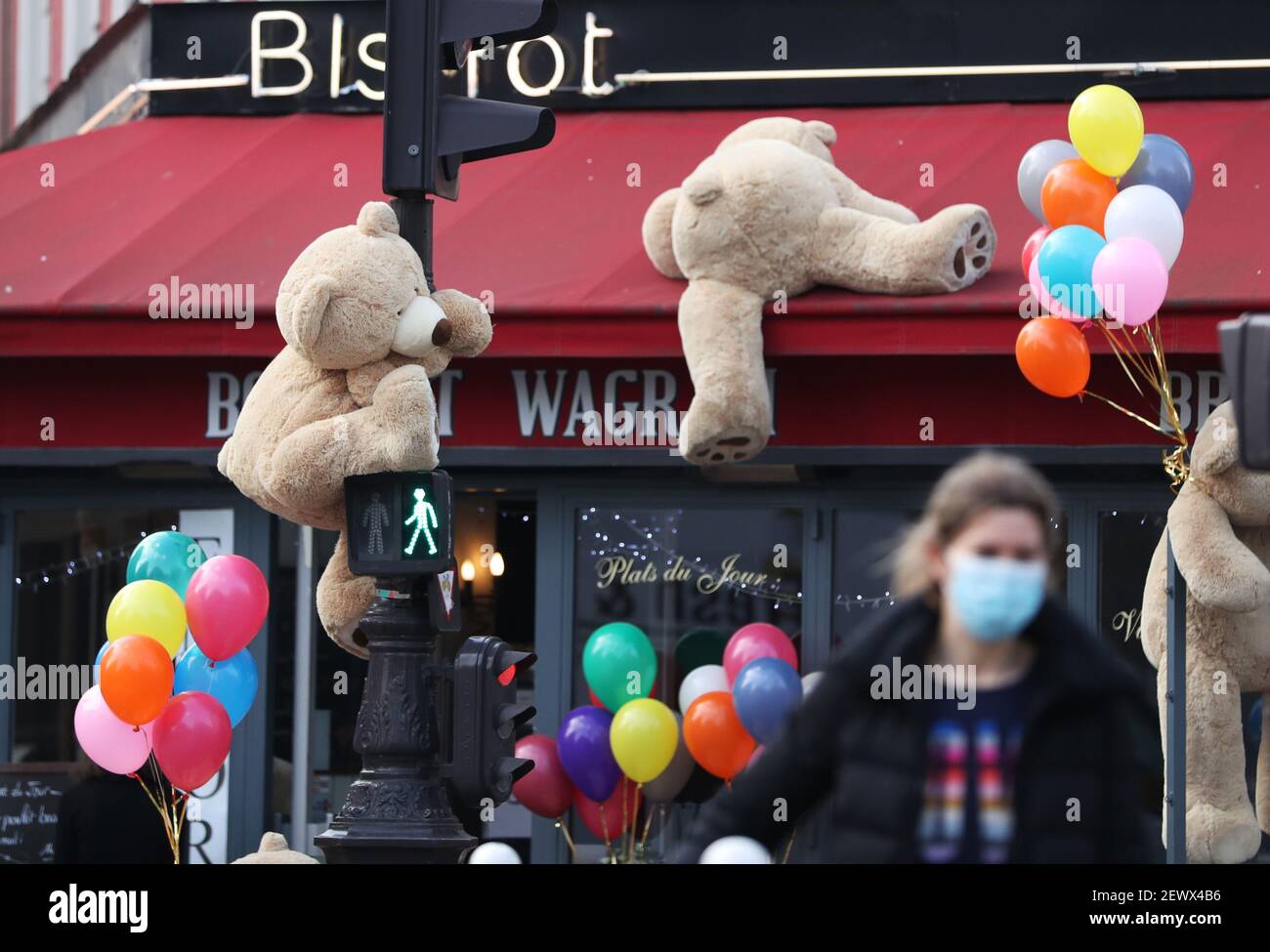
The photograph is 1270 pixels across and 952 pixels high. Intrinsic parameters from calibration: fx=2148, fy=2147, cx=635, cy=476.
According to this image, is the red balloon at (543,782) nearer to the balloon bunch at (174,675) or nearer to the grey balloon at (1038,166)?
the balloon bunch at (174,675)

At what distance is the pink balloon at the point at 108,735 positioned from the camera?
29.5 ft

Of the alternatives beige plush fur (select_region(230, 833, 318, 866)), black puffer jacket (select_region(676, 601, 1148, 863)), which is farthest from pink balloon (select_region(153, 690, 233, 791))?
black puffer jacket (select_region(676, 601, 1148, 863))

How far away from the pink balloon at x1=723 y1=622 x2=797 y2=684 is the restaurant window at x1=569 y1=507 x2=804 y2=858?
709 mm

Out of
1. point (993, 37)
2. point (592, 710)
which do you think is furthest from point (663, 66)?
point (592, 710)

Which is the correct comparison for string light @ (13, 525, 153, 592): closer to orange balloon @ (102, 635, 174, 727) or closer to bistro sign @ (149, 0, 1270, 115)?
bistro sign @ (149, 0, 1270, 115)

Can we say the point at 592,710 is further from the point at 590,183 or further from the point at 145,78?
the point at 145,78

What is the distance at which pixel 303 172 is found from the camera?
38.9 feet

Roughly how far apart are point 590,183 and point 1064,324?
3.54 m

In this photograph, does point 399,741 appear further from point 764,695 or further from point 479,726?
point 764,695

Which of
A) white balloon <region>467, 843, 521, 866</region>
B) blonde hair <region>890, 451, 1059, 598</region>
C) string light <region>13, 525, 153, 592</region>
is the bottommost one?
white balloon <region>467, 843, 521, 866</region>

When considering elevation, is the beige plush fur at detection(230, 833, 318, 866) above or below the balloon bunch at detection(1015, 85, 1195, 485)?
below

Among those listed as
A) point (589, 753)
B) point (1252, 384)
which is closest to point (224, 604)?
point (589, 753)

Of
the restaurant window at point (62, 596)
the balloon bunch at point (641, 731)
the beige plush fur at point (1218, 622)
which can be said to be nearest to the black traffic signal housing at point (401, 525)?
the balloon bunch at point (641, 731)

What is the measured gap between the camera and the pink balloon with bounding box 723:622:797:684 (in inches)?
397
